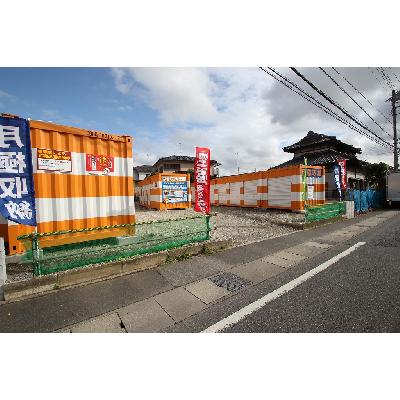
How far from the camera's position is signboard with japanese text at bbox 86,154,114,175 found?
5082mm

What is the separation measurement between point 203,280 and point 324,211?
29.5 ft

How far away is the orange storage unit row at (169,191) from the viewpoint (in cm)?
1661

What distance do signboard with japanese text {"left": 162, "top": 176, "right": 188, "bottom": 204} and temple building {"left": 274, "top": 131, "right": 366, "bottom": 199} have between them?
1426 centimetres

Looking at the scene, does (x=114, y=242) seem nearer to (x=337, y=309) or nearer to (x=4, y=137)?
(x=4, y=137)

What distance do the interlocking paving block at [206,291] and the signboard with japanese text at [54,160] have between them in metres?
3.66

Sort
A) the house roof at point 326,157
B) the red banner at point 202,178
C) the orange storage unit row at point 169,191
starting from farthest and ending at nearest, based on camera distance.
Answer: the house roof at point 326,157 → the orange storage unit row at point 169,191 → the red banner at point 202,178

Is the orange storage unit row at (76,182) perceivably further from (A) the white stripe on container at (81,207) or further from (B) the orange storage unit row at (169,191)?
(B) the orange storage unit row at (169,191)

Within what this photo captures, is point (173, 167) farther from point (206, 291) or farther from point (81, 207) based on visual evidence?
point (206, 291)

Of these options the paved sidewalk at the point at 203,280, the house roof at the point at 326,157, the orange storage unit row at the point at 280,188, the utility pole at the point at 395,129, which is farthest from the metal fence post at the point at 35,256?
the utility pole at the point at 395,129

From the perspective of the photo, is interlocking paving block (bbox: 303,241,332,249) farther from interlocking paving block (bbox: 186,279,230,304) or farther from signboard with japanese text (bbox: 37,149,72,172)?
signboard with japanese text (bbox: 37,149,72,172)

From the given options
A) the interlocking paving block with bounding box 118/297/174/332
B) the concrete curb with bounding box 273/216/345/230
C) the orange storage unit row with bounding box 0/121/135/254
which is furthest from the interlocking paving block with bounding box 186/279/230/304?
the concrete curb with bounding box 273/216/345/230

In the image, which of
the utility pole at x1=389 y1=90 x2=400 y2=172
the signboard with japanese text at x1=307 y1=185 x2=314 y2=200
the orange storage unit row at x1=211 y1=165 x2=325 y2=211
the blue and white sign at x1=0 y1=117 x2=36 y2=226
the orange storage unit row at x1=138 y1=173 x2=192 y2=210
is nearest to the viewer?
the blue and white sign at x1=0 y1=117 x2=36 y2=226

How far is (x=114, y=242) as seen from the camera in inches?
210
